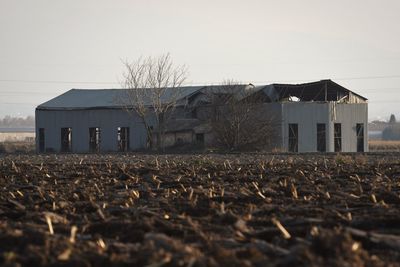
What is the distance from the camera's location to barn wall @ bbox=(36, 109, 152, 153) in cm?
5125

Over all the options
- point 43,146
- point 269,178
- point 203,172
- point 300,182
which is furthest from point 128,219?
point 43,146

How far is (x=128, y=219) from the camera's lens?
9.09 m

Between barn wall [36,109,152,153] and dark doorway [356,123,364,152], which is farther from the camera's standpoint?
barn wall [36,109,152,153]

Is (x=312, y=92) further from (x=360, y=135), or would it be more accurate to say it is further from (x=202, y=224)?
(x=202, y=224)

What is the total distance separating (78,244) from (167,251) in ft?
3.36

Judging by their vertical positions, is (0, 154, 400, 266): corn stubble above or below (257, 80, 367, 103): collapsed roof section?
below

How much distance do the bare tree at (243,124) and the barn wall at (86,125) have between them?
642 cm

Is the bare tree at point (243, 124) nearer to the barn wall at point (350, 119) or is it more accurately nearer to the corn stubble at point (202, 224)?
the barn wall at point (350, 119)

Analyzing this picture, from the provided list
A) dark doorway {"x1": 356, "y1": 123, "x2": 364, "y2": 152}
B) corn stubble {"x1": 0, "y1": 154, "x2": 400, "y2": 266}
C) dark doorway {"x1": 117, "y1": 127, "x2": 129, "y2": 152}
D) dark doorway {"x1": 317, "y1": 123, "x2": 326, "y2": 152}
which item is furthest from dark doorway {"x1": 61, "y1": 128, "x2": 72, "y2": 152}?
corn stubble {"x1": 0, "y1": 154, "x2": 400, "y2": 266}

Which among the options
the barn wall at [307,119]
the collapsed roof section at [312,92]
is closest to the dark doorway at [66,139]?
the collapsed roof section at [312,92]

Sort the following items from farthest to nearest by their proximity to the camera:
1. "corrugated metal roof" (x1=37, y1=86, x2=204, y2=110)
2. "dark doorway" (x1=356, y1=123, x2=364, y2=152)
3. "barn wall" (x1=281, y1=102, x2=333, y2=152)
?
"corrugated metal roof" (x1=37, y1=86, x2=204, y2=110), "dark doorway" (x1=356, y1=123, x2=364, y2=152), "barn wall" (x1=281, y1=102, x2=333, y2=152)

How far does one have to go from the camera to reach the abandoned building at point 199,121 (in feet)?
158

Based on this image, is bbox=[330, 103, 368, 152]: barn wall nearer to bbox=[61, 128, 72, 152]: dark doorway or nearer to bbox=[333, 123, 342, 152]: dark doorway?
bbox=[333, 123, 342, 152]: dark doorway

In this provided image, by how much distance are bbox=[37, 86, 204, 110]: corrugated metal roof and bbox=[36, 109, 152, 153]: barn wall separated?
0.52 m
